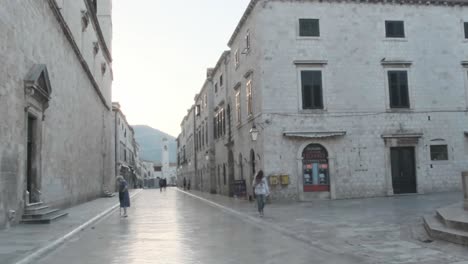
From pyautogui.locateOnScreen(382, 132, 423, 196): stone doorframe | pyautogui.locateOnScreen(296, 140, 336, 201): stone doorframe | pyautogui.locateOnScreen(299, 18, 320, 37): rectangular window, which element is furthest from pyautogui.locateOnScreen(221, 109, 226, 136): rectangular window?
pyautogui.locateOnScreen(382, 132, 423, 196): stone doorframe

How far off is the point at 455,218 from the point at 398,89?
1685 cm

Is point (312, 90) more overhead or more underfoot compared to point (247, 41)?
more underfoot

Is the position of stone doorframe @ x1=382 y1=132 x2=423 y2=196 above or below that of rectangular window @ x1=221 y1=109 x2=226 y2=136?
below

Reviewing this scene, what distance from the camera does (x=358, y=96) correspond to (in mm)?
25875

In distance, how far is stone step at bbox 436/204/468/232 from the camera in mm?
9845

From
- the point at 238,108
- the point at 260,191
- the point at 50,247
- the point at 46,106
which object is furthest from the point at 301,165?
the point at 50,247

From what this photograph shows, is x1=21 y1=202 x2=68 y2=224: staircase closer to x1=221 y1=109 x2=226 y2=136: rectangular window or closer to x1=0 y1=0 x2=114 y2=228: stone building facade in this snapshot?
x1=0 y1=0 x2=114 y2=228: stone building facade

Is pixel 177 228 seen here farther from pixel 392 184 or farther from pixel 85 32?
pixel 85 32

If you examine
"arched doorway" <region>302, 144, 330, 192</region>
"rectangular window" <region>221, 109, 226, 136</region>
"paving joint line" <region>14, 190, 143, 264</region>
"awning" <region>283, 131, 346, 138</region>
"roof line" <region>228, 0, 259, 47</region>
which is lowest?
"paving joint line" <region>14, 190, 143, 264</region>

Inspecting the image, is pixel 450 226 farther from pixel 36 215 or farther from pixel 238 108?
pixel 238 108

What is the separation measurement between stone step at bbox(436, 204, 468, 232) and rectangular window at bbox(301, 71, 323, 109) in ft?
44.8

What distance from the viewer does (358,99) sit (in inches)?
1019

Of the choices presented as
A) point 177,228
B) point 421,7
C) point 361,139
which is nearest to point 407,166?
point 361,139

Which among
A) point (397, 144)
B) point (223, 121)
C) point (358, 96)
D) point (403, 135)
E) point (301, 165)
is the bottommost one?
point (301, 165)
